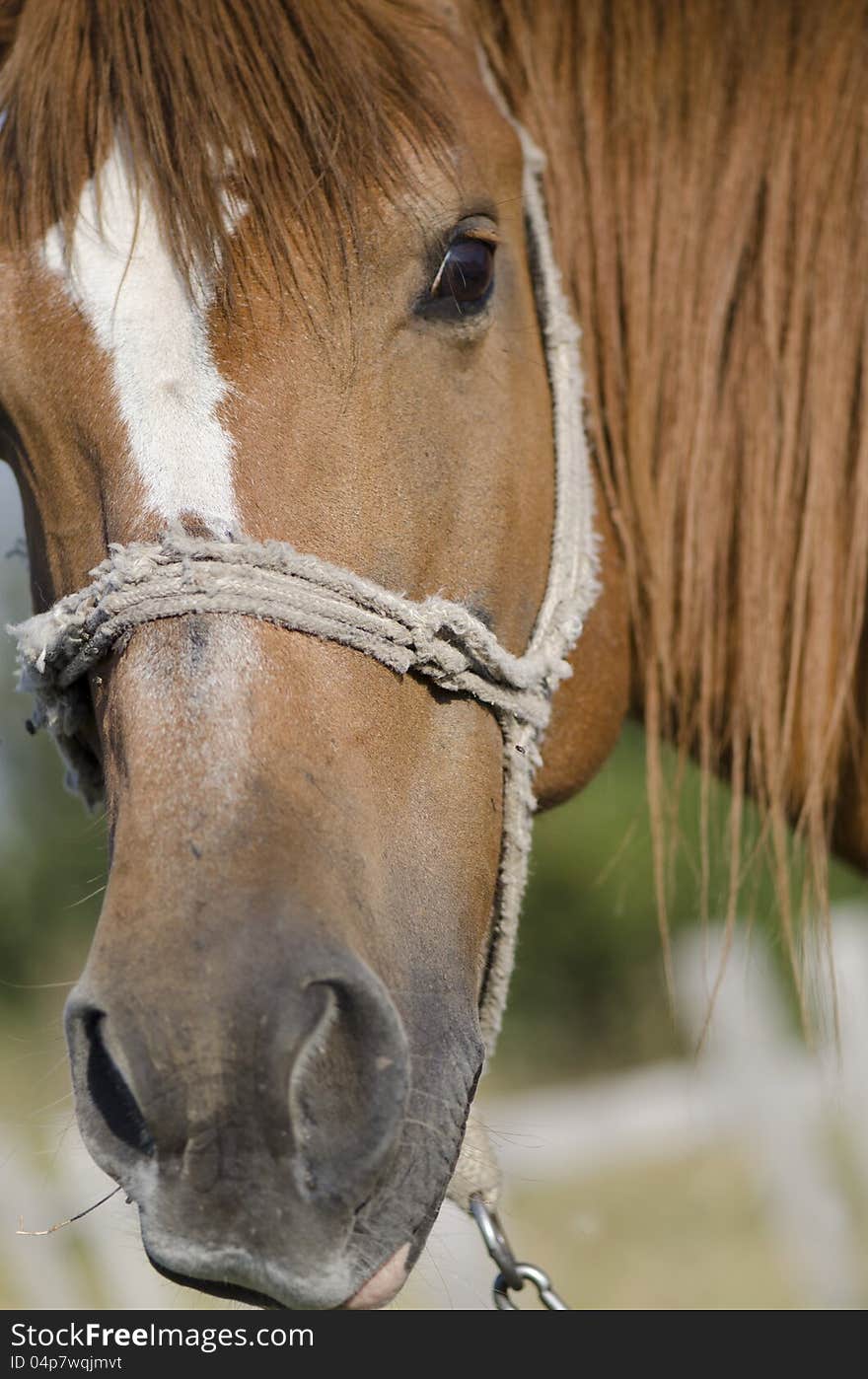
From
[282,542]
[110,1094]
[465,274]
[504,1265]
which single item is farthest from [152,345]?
[504,1265]

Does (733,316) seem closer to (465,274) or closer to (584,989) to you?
(465,274)

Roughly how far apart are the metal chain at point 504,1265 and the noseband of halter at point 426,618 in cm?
3

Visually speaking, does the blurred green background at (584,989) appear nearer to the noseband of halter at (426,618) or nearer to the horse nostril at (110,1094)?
the noseband of halter at (426,618)

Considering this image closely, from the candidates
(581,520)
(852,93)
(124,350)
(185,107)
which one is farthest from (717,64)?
(124,350)

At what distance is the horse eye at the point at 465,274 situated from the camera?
120cm

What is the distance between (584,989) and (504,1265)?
22.9 feet

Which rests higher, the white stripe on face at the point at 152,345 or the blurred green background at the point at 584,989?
the white stripe on face at the point at 152,345

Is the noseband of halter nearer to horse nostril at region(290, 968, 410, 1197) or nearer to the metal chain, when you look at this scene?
the metal chain

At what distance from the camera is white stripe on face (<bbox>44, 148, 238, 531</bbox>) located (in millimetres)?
1053

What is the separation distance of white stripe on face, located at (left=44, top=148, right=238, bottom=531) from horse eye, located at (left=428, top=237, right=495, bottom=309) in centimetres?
27

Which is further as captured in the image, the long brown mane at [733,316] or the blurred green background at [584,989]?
the blurred green background at [584,989]

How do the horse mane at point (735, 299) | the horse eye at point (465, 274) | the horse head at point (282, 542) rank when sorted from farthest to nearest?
1. the horse mane at point (735, 299)
2. the horse eye at point (465, 274)
3. the horse head at point (282, 542)

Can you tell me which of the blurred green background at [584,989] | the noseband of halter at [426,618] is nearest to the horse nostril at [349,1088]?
the noseband of halter at [426,618]
